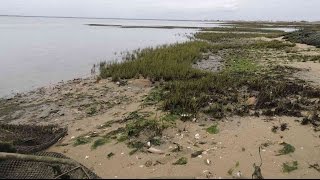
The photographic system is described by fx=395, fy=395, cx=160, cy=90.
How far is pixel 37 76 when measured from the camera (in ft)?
69.0

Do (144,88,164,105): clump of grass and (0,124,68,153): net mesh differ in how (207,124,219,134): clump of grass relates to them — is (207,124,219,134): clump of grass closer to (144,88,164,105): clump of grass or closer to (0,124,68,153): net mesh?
(144,88,164,105): clump of grass

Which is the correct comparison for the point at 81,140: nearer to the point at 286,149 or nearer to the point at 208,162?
the point at 208,162

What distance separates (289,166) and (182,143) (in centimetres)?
223

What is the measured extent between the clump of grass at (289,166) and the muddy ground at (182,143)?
0.06 metres

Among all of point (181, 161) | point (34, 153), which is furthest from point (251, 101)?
point (34, 153)

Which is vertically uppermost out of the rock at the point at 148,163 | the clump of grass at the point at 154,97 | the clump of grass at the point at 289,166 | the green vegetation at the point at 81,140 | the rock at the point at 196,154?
the clump of grass at the point at 289,166

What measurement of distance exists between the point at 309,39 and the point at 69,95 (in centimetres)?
2782

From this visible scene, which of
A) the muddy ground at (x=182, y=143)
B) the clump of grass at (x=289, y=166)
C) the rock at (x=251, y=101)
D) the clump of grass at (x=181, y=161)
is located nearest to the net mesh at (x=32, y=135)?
the muddy ground at (x=182, y=143)

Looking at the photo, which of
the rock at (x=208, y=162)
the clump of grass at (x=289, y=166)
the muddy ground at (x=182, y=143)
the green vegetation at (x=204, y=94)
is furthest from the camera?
the green vegetation at (x=204, y=94)

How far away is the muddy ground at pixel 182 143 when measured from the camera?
718 cm

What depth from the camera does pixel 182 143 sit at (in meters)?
8.38

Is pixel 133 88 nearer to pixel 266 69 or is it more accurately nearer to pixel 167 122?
pixel 167 122

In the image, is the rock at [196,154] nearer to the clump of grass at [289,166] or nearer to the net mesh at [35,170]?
the clump of grass at [289,166]

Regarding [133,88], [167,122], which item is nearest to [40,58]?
[133,88]
